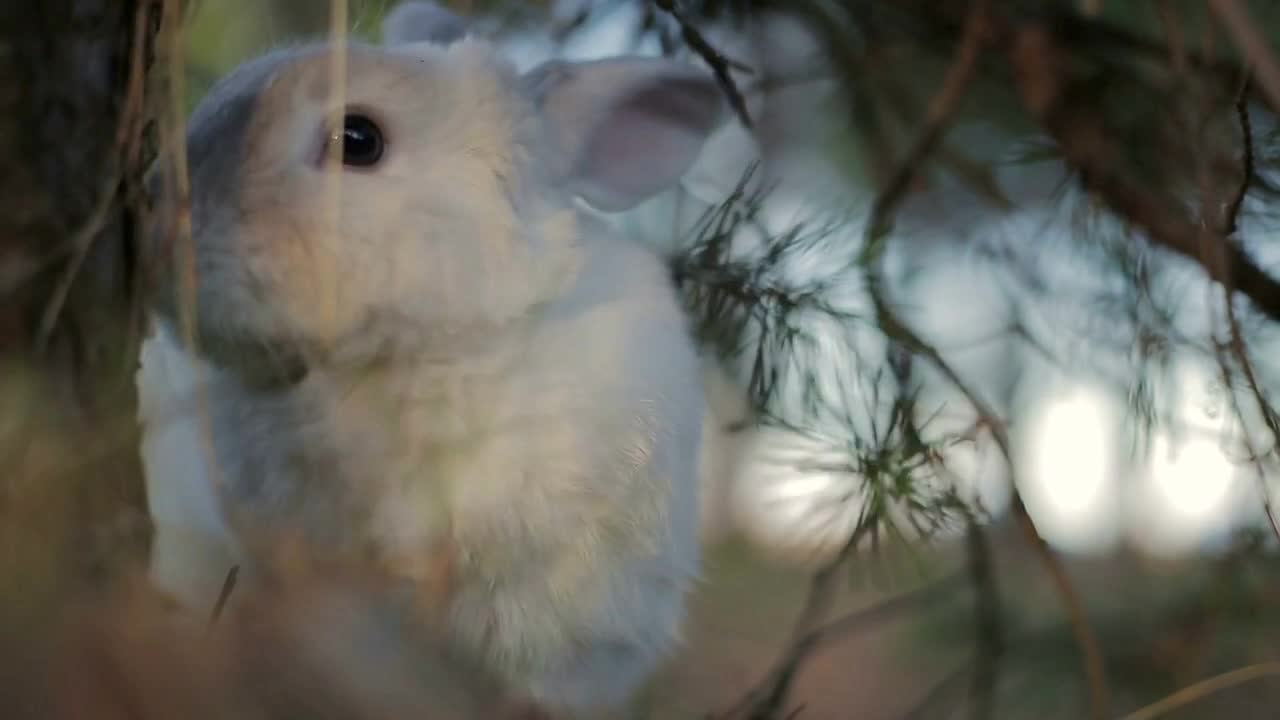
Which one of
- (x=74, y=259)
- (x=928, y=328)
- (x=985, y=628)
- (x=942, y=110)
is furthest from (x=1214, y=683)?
(x=74, y=259)

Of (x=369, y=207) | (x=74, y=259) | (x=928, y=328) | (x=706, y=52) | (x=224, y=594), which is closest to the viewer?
(x=224, y=594)

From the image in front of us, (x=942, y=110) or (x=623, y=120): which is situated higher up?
(x=942, y=110)

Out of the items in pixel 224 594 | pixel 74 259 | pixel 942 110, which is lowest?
pixel 224 594

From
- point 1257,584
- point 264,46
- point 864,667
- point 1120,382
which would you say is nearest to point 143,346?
point 264,46

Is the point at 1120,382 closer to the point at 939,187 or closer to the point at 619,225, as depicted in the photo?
the point at 939,187

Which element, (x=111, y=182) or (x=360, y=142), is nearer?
(x=111, y=182)

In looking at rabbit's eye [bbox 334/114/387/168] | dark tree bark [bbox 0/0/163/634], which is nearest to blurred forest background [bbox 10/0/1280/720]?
dark tree bark [bbox 0/0/163/634]

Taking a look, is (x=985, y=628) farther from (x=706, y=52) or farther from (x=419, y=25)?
(x=419, y=25)

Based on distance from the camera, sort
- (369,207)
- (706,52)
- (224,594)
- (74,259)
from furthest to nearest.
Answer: (706,52)
(369,207)
(74,259)
(224,594)
